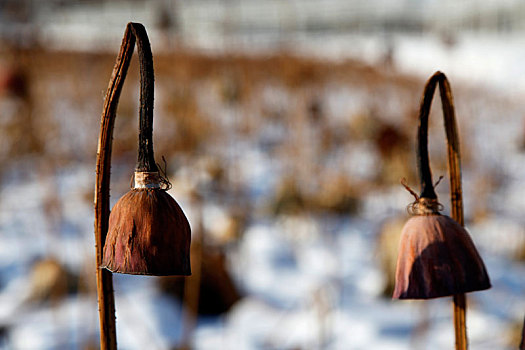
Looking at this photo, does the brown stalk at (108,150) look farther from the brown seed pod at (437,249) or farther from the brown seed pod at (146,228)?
the brown seed pod at (437,249)

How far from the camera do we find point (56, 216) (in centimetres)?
337

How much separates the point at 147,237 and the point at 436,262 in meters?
0.30

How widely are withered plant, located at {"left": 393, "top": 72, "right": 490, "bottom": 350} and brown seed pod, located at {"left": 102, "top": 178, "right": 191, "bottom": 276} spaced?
23 centimetres

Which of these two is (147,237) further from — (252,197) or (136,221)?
(252,197)

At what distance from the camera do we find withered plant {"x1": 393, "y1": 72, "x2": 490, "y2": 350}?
0.55 metres

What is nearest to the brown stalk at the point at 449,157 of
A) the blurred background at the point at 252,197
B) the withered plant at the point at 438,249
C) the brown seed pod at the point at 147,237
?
the withered plant at the point at 438,249

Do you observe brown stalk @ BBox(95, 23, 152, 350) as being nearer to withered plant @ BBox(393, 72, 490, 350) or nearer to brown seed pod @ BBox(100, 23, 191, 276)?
brown seed pod @ BBox(100, 23, 191, 276)

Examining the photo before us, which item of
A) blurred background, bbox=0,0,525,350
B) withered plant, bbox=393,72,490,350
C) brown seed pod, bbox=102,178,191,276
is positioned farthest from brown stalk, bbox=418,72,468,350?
blurred background, bbox=0,0,525,350

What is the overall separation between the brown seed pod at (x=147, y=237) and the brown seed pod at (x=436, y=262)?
23cm

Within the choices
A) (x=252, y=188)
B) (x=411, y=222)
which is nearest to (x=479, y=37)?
(x=252, y=188)

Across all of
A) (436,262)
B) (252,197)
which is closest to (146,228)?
(436,262)

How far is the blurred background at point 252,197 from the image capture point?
2238mm

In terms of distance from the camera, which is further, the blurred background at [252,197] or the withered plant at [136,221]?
the blurred background at [252,197]

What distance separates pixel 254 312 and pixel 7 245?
1.52 metres
